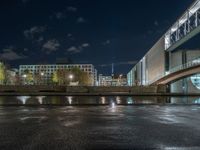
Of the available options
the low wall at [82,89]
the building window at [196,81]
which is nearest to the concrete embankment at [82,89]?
the low wall at [82,89]

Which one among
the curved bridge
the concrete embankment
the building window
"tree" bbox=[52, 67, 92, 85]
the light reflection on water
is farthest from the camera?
"tree" bbox=[52, 67, 92, 85]

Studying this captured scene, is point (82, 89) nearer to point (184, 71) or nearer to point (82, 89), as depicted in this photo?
point (82, 89)

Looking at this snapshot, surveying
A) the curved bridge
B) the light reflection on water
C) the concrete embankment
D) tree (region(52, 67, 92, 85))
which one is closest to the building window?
the curved bridge

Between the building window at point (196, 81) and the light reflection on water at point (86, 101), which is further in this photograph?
the building window at point (196, 81)

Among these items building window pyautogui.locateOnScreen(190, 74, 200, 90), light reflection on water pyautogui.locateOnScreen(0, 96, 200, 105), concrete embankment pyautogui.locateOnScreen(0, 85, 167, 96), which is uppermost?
building window pyautogui.locateOnScreen(190, 74, 200, 90)

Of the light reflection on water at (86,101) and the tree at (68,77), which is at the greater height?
the tree at (68,77)

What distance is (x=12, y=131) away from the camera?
9.94 metres

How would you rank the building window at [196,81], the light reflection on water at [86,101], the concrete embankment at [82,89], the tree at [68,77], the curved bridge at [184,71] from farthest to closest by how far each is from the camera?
the tree at [68,77], the building window at [196,81], the concrete embankment at [82,89], the curved bridge at [184,71], the light reflection on water at [86,101]

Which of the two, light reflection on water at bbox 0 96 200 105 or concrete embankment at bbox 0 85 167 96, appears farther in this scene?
concrete embankment at bbox 0 85 167 96

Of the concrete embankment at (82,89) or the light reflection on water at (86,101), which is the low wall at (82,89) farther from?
the light reflection on water at (86,101)

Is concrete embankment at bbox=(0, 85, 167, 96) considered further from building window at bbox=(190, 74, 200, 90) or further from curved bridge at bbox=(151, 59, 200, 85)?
building window at bbox=(190, 74, 200, 90)

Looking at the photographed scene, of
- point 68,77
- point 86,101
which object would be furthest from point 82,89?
point 68,77

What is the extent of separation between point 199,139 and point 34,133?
5.41 meters

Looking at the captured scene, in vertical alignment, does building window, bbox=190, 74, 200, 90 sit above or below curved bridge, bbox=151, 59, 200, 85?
below
